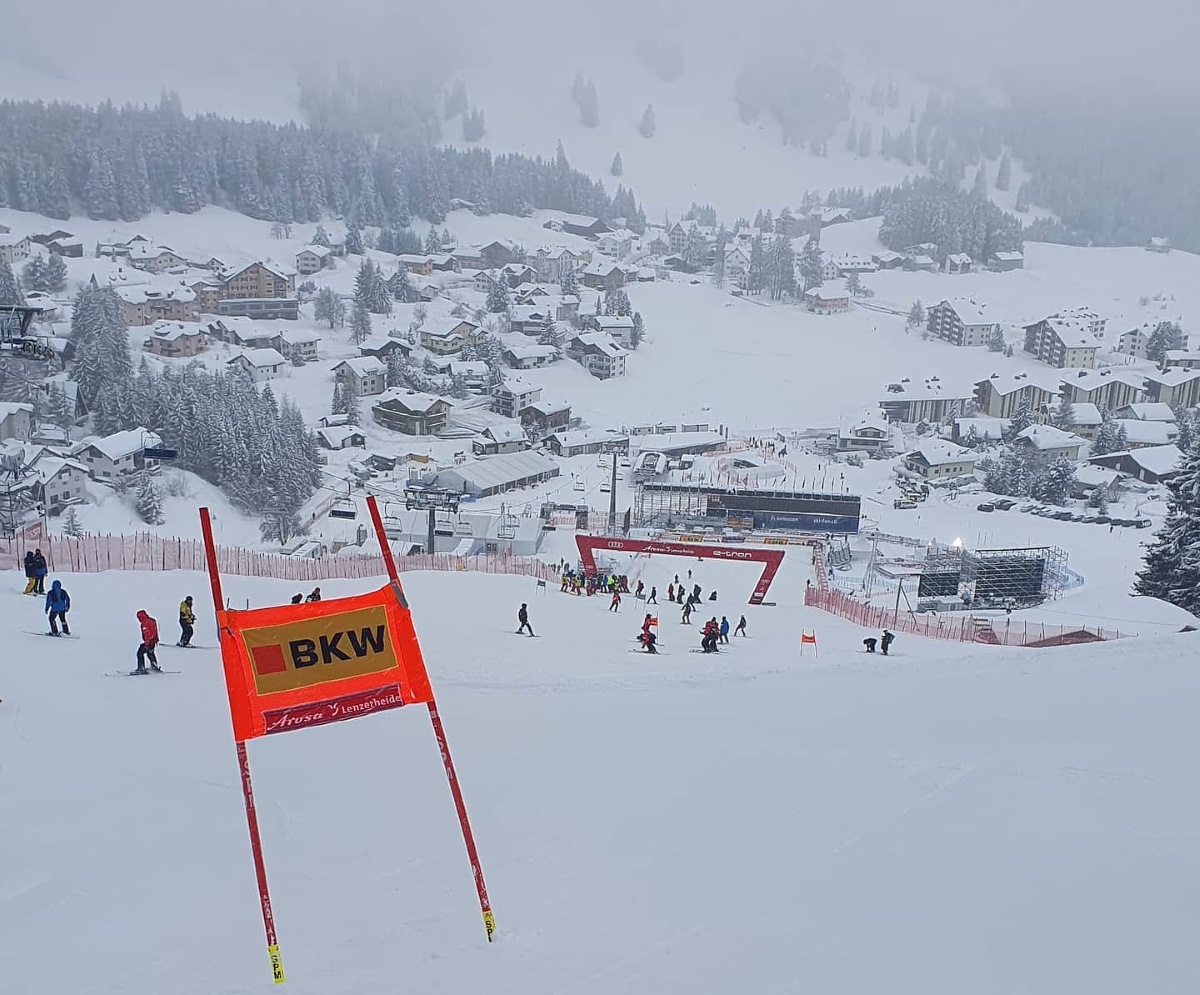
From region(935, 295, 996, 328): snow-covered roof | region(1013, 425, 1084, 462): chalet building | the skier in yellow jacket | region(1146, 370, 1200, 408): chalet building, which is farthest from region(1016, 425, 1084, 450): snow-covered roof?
the skier in yellow jacket

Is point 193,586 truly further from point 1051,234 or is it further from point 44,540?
point 1051,234

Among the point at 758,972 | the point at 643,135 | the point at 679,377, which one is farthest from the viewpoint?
the point at 643,135

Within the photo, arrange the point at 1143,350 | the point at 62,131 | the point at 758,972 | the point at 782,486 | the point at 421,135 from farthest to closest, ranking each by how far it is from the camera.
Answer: the point at 421,135, the point at 62,131, the point at 1143,350, the point at 782,486, the point at 758,972

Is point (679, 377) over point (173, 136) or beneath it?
beneath

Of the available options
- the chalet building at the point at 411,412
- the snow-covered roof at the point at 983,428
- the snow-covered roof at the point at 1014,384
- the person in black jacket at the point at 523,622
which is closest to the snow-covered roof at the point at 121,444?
the chalet building at the point at 411,412

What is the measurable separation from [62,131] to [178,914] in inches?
4493

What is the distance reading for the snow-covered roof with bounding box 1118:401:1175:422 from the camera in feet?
189

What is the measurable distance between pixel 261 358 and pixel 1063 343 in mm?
58442

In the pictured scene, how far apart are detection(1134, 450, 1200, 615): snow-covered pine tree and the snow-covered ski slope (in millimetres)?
11005

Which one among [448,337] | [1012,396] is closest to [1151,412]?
[1012,396]

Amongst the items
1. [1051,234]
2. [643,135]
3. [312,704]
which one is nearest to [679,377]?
[312,704]

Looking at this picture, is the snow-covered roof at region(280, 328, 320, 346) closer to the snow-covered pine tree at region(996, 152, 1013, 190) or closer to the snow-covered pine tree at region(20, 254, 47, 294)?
the snow-covered pine tree at region(20, 254, 47, 294)

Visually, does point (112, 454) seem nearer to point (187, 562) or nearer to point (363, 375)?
point (363, 375)

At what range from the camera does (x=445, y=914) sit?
17.0 ft
